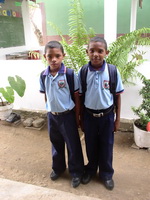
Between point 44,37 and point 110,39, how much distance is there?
12.3ft

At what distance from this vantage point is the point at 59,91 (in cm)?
173

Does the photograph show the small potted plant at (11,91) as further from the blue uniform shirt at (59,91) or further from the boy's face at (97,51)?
the boy's face at (97,51)

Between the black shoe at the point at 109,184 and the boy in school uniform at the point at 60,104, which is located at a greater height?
the boy in school uniform at the point at 60,104

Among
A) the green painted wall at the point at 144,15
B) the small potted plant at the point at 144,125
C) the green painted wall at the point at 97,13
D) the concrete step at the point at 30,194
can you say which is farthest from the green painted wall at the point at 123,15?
the concrete step at the point at 30,194

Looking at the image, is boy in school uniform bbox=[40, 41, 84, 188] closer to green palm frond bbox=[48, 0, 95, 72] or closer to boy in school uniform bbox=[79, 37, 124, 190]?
boy in school uniform bbox=[79, 37, 124, 190]

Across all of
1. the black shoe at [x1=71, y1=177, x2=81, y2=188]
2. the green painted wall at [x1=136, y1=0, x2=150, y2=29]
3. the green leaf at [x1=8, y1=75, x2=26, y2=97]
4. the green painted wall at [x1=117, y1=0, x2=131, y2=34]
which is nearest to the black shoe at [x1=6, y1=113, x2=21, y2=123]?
the green leaf at [x1=8, y1=75, x2=26, y2=97]

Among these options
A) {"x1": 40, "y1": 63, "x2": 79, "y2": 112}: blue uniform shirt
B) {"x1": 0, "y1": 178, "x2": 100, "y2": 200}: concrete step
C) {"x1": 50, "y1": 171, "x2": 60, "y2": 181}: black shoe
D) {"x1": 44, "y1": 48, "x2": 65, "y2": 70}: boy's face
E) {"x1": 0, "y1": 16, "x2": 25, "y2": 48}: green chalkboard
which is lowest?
{"x1": 50, "y1": 171, "x2": 60, "y2": 181}: black shoe

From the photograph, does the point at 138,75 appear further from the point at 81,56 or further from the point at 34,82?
the point at 34,82

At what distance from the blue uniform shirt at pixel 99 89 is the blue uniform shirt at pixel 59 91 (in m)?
0.14

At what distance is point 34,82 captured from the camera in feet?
12.5

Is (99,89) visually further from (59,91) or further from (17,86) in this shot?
(17,86)

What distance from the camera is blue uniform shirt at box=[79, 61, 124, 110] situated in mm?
1674

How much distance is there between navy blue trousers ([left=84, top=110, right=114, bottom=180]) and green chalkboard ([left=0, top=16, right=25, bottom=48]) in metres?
3.52

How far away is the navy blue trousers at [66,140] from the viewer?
1.81 m
